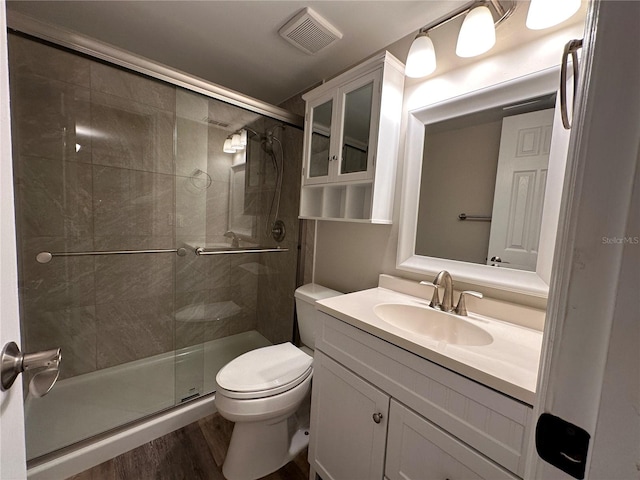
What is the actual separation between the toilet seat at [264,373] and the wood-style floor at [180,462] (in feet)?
1.46

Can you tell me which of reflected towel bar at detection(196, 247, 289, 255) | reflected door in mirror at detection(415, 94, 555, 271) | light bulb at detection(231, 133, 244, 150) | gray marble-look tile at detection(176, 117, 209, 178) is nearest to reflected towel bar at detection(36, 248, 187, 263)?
reflected towel bar at detection(196, 247, 289, 255)

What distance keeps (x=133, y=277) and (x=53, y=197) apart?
0.65 meters

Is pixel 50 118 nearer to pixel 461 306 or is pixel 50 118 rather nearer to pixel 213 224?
pixel 213 224

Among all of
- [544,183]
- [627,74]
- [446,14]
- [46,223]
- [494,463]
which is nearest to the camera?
[627,74]

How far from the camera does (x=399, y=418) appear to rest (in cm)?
85

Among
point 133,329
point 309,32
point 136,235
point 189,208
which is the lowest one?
point 133,329

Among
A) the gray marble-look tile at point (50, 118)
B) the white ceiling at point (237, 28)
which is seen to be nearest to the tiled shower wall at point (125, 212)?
the gray marble-look tile at point (50, 118)

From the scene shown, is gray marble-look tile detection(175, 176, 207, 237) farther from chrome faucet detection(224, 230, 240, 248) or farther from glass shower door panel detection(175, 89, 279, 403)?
chrome faucet detection(224, 230, 240, 248)

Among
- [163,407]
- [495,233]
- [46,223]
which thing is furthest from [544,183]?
[46,223]

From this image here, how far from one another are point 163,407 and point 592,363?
193 cm

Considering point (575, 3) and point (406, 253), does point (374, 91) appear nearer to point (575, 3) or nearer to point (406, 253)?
point (575, 3)

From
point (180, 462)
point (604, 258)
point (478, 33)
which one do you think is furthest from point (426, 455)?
point (478, 33)

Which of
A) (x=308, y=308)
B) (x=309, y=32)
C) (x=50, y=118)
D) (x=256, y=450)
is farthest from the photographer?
(x=308, y=308)

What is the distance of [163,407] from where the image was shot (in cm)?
154
